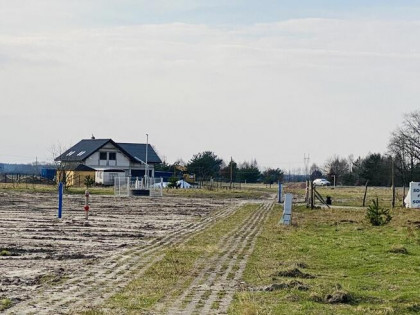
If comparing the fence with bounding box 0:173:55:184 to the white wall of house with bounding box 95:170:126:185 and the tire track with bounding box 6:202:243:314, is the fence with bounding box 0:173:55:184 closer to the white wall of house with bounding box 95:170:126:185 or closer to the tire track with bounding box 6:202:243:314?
the white wall of house with bounding box 95:170:126:185

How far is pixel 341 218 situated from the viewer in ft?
117

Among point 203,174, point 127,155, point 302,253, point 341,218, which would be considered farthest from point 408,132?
point 302,253

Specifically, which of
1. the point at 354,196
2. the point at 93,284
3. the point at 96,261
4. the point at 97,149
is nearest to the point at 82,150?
the point at 97,149

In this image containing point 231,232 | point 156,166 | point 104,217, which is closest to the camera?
point 231,232

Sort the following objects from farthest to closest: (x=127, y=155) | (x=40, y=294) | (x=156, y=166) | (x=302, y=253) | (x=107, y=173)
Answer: (x=156, y=166)
(x=127, y=155)
(x=107, y=173)
(x=302, y=253)
(x=40, y=294)

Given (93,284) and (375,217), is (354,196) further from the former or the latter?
(93,284)

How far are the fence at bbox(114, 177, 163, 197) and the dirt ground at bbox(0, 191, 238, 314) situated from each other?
26.8 metres

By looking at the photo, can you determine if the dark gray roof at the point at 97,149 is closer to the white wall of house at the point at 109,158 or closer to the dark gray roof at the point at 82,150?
the dark gray roof at the point at 82,150

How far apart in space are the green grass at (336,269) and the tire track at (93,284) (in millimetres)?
2051

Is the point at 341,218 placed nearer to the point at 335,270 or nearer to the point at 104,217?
the point at 104,217

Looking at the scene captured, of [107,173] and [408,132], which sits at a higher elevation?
[408,132]

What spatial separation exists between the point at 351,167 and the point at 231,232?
109m

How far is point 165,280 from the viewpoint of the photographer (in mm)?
13562

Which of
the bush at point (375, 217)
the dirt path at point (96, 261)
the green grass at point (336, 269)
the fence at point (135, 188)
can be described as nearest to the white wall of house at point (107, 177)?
the fence at point (135, 188)
